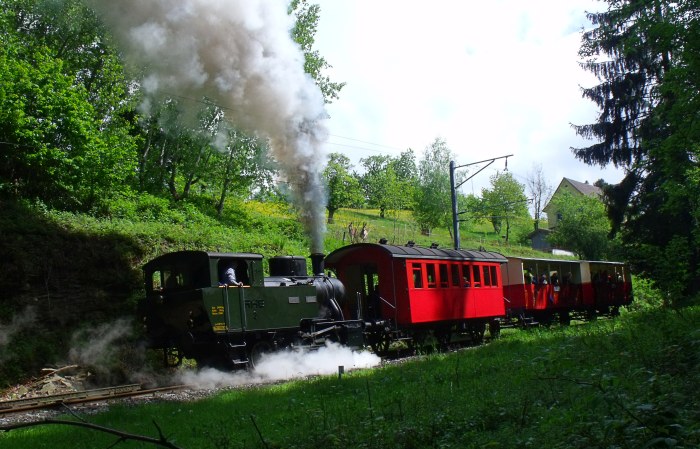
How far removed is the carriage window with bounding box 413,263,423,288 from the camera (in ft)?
51.0

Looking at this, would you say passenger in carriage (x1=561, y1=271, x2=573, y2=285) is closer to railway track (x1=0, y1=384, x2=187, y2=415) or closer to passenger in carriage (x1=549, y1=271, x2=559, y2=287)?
passenger in carriage (x1=549, y1=271, x2=559, y2=287)

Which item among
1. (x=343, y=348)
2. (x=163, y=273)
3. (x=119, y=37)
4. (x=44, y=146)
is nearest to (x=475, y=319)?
(x=343, y=348)

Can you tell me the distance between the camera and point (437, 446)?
5.37 meters

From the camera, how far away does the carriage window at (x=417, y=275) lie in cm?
1553

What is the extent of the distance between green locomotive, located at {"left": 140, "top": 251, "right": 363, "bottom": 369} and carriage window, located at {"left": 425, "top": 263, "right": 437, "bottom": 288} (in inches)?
139

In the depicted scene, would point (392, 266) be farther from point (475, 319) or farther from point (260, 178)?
point (260, 178)

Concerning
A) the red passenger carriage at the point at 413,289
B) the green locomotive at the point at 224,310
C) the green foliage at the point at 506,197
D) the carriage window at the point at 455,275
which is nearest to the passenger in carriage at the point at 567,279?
the red passenger carriage at the point at 413,289

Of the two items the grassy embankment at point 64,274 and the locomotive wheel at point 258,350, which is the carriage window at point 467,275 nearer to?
the locomotive wheel at point 258,350

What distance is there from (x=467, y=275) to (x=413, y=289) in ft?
10.1

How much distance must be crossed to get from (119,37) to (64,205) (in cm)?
754

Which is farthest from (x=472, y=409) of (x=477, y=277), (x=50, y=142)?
(x=50, y=142)

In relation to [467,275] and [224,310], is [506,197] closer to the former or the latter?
[467,275]

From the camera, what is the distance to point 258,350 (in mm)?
12719

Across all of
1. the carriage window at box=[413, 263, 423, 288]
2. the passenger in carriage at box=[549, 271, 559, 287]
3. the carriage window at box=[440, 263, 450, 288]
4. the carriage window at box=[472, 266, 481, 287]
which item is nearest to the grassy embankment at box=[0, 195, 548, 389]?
the carriage window at box=[413, 263, 423, 288]
